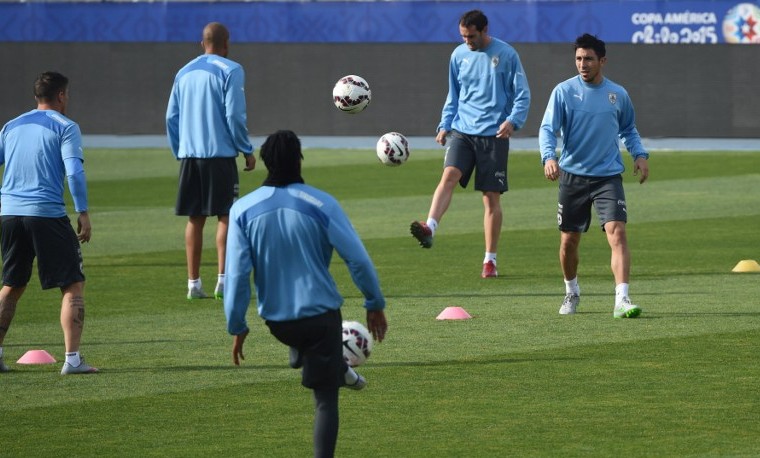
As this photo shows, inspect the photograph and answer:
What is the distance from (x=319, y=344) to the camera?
Result: 7.23m

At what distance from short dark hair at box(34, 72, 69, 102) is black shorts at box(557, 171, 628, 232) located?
4170 millimetres

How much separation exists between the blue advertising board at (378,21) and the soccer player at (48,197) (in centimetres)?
2439

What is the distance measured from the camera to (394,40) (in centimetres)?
3597

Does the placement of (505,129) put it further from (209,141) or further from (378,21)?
(378,21)

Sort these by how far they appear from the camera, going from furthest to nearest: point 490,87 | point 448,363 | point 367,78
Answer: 1. point 367,78
2. point 490,87
3. point 448,363

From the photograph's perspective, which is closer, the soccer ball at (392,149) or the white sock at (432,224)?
the white sock at (432,224)

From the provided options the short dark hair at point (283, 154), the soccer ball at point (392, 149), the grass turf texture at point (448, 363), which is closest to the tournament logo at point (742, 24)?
the grass turf texture at point (448, 363)

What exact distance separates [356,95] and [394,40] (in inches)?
792

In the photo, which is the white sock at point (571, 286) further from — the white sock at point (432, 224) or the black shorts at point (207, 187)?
the black shorts at point (207, 187)

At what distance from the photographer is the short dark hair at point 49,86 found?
33.6ft

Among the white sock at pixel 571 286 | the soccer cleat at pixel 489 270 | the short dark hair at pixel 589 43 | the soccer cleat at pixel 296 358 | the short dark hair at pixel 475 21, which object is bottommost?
the soccer cleat at pixel 489 270


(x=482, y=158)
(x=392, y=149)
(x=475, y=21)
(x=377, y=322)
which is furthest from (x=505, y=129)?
(x=377, y=322)

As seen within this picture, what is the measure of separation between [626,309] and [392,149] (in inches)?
175

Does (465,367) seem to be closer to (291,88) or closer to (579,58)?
(579,58)
